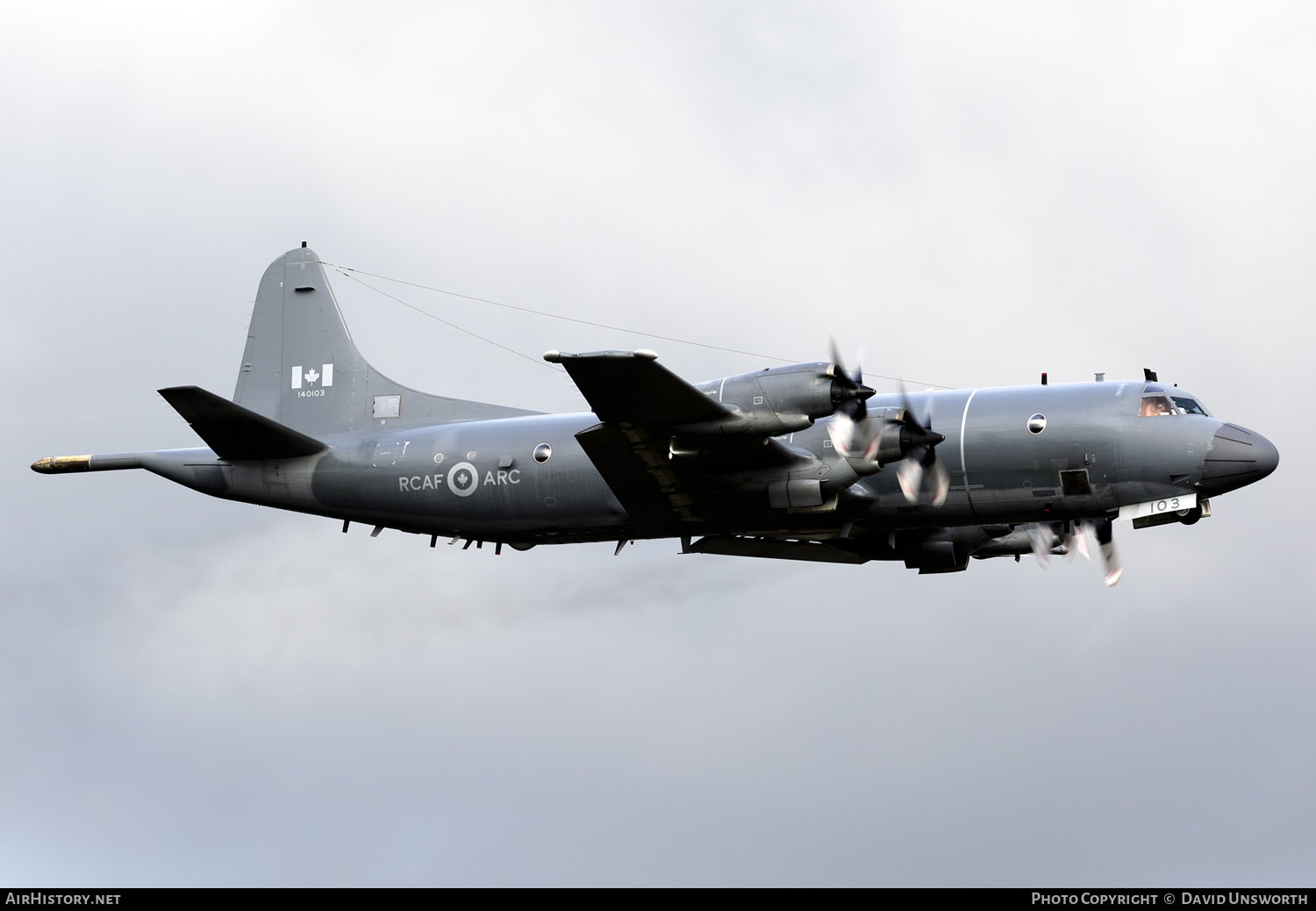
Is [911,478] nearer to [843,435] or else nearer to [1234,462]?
[843,435]

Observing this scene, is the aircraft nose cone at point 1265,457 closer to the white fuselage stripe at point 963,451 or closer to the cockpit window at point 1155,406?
the cockpit window at point 1155,406

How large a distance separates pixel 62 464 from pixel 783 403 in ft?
44.8

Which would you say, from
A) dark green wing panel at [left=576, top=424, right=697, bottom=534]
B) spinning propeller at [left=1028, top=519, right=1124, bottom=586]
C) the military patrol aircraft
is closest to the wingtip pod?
the military patrol aircraft

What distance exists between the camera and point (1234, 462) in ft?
Answer: 88.3

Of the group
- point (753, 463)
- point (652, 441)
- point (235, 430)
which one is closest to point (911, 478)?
point (753, 463)

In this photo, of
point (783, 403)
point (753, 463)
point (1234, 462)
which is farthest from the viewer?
point (753, 463)

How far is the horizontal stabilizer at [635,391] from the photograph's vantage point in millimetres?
24688

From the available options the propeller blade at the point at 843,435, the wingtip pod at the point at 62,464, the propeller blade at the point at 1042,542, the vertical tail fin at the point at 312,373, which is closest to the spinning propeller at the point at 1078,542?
the propeller blade at the point at 1042,542

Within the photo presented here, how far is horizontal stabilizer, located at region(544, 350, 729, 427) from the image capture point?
81.0 ft

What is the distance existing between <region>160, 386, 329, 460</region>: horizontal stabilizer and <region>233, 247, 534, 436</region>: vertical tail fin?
1.25 metres

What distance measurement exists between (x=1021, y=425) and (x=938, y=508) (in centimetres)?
191

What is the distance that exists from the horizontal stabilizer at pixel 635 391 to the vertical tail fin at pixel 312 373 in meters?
5.35

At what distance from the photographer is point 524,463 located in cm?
2944
